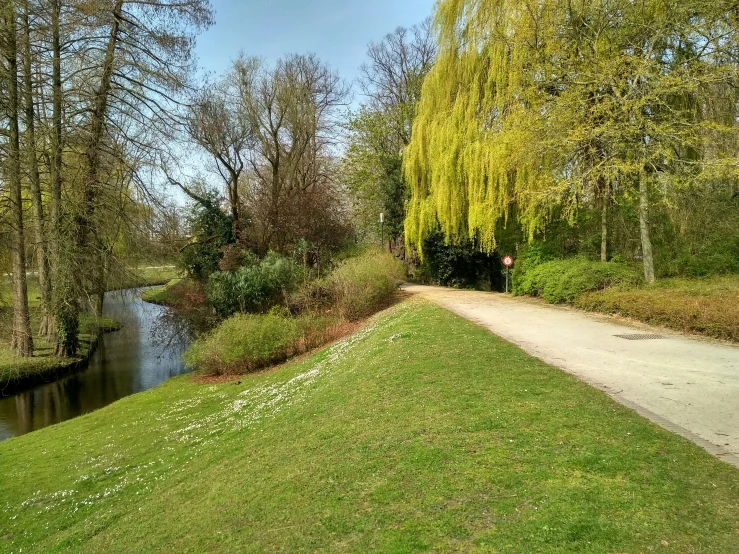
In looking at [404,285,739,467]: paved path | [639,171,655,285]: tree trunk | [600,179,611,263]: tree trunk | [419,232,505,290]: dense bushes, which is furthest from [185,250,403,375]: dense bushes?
[639,171,655,285]: tree trunk

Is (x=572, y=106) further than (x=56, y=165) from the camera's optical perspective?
No

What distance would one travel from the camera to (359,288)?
17.0 meters

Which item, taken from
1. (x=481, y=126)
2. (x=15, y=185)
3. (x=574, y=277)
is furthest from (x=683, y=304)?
(x=15, y=185)

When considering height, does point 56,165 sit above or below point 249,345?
above

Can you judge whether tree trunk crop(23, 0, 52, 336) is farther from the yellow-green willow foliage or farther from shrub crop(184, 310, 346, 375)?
the yellow-green willow foliage

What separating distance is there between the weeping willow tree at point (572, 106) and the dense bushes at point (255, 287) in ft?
22.0

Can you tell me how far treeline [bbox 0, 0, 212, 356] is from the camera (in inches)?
618

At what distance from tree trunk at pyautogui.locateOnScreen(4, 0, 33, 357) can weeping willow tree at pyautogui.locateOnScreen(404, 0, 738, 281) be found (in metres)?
14.2

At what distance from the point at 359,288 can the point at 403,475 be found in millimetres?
12883

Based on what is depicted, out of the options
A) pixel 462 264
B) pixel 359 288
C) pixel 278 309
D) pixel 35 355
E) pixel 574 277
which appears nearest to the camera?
pixel 574 277

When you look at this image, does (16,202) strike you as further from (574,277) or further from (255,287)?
(574,277)

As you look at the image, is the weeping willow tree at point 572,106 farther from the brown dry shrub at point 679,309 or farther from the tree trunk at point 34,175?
the tree trunk at point 34,175

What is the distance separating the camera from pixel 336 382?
28.5ft

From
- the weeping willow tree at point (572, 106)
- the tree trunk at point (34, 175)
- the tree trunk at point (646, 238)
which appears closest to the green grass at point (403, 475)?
the tree trunk at point (646, 238)
